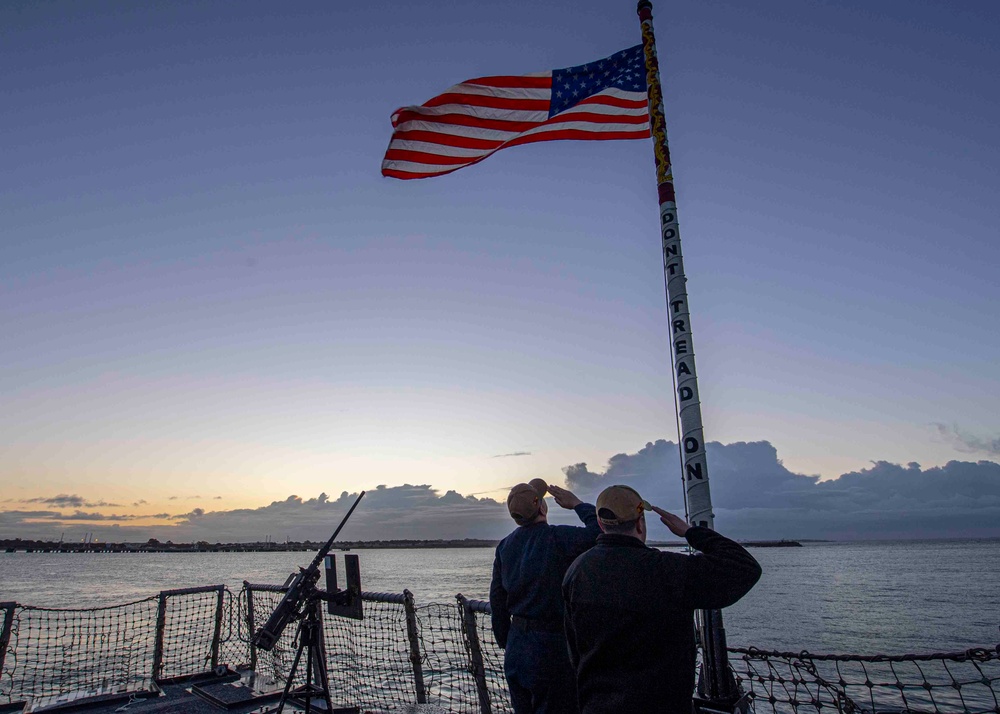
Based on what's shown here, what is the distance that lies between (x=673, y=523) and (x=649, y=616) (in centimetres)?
51

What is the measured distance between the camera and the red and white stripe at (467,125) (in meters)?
7.39

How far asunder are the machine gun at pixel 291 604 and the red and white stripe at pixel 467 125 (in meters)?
4.45

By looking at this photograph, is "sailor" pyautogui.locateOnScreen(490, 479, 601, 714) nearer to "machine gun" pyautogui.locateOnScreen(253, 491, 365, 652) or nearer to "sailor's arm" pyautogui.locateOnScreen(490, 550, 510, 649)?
"sailor's arm" pyautogui.locateOnScreen(490, 550, 510, 649)

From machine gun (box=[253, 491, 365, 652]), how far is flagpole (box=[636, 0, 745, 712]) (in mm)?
3151

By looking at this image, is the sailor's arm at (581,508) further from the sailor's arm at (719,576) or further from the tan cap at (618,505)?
the sailor's arm at (719,576)

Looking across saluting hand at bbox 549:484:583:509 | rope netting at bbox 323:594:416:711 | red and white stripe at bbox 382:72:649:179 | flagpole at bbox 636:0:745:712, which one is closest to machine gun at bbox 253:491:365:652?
rope netting at bbox 323:594:416:711

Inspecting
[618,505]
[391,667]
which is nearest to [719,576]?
[618,505]

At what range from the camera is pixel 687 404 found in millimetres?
4699

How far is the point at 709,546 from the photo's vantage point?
2.47m

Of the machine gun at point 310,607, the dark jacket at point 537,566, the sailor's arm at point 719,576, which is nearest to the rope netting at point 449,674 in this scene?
the machine gun at point 310,607

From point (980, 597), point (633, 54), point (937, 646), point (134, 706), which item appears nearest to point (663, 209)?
point (633, 54)

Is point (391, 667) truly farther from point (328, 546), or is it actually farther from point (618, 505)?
point (618, 505)

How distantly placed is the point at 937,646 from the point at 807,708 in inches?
644

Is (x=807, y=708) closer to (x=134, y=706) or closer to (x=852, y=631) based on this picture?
(x=134, y=706)
